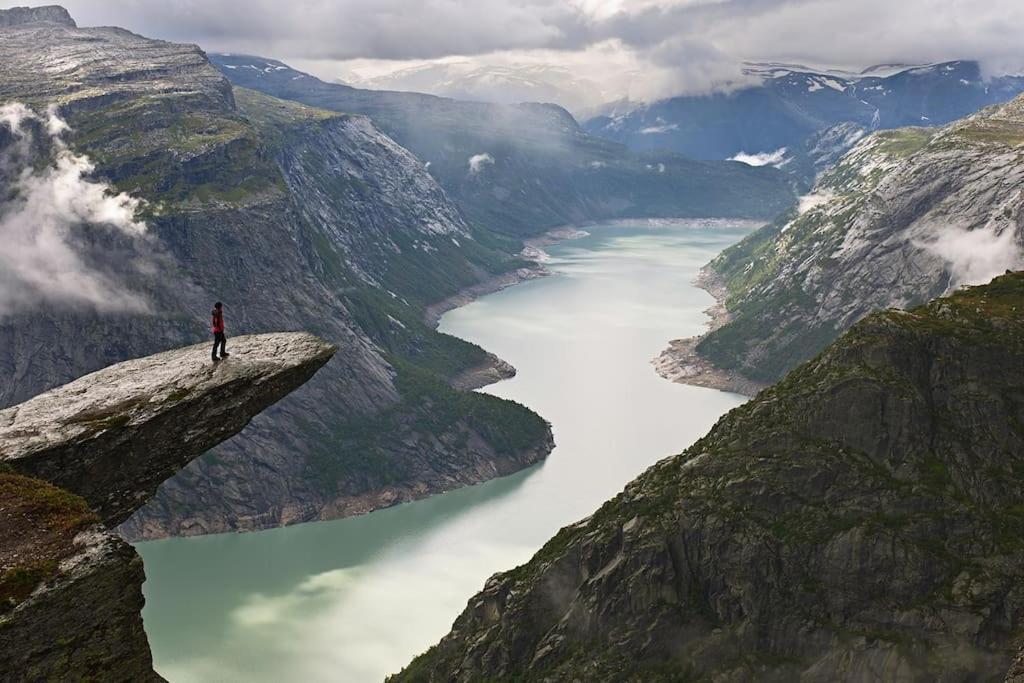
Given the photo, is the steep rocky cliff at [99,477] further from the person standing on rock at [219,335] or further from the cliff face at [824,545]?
the cliff face at [824,545]

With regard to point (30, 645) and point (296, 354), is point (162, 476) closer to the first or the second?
point (296, 354)

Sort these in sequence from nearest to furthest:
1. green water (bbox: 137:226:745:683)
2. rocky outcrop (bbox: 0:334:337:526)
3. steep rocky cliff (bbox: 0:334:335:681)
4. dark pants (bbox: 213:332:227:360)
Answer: steep rocky cliff (bbox: 0:334:335:681) < rocky outcrop (bbox: 0:334:337:526) < dark pants (bbox: 213:332:227:360) < green water (bbox: 137:226:745:683)

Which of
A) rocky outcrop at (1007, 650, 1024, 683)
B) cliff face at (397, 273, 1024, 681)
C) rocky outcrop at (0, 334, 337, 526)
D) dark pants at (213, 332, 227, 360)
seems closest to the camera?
rocky outcrop at (0, 334, 337, 526)

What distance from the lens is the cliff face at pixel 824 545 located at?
7762 cm

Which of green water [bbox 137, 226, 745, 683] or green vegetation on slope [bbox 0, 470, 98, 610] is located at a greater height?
green vegetation on slope [bbox 0, 470, 98, 610]

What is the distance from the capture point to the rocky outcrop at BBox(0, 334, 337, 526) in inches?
1607

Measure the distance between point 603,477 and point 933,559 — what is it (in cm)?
12045

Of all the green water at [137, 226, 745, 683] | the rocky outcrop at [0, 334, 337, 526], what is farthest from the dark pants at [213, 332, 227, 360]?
the green water at [137, 226, 745, 683]

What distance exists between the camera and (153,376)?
4578 cm

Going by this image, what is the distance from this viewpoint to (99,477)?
139 ft

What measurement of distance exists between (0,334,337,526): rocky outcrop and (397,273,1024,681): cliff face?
47.7 metres

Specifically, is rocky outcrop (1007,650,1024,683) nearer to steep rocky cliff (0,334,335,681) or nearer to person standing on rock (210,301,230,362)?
steep rocky cliff (0,334,335,681)

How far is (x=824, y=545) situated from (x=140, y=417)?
5969 cm

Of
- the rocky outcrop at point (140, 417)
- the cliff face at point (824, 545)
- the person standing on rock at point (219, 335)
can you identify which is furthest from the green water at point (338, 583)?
the person standing on rock at point (219, 335)
